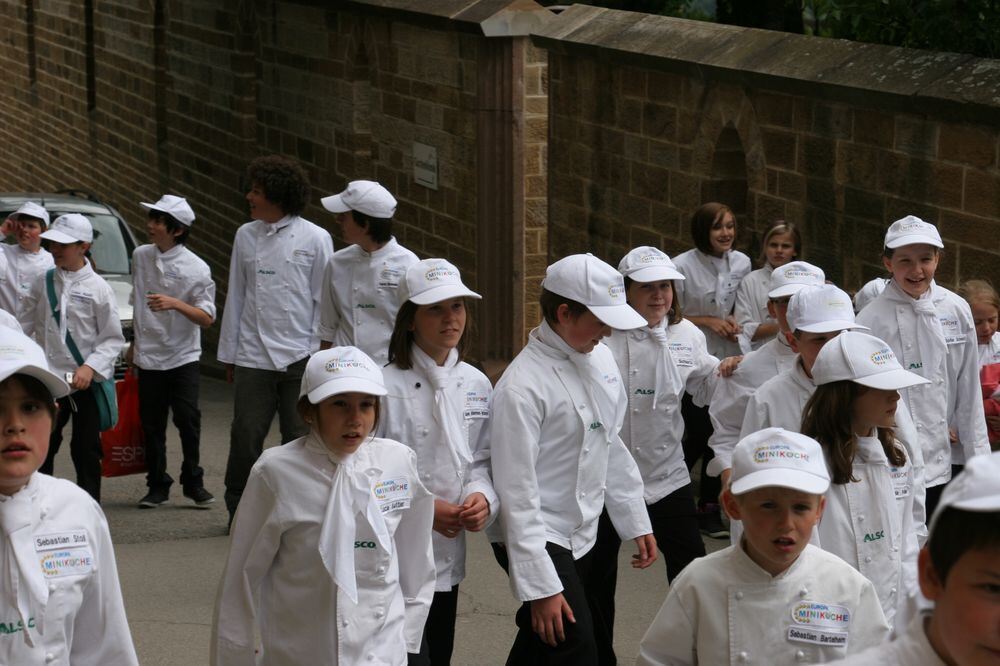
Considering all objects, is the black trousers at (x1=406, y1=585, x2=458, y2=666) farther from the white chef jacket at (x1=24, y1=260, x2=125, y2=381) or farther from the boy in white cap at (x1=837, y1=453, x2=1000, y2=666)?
the white chef jacket at (x1=24, y1=260, x2=125, y2=381)

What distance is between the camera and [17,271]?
34.7 ft

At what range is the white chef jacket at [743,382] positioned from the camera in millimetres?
6715

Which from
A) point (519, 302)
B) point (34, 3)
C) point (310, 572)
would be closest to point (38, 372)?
point (310, 572)

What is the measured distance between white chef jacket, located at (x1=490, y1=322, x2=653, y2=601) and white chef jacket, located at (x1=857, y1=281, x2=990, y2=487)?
5.75ft

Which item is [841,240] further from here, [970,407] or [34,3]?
[34,3]

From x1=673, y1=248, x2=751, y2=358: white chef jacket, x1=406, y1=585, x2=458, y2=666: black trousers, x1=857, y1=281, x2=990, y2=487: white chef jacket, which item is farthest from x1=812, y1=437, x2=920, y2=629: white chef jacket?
x1=673, y1=248, x2=751, y2=358: white chef jacket

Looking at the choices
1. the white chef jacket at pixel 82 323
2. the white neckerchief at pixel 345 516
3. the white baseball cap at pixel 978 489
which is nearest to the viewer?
the white baseball cap at pixel 978 489

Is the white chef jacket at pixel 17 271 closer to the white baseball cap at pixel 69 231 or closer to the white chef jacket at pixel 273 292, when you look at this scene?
the white baseball cap at pixel 69 231

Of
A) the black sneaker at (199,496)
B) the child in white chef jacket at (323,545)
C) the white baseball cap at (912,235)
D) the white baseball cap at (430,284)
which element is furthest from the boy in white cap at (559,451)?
the black sneaker at (199,496)

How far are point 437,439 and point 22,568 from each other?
205 centimetres

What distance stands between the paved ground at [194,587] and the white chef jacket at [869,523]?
94.9 inches

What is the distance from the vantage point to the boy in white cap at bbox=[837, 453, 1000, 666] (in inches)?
81.2

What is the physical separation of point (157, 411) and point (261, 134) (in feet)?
30.4

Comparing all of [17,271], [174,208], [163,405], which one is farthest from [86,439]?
[17,271]
